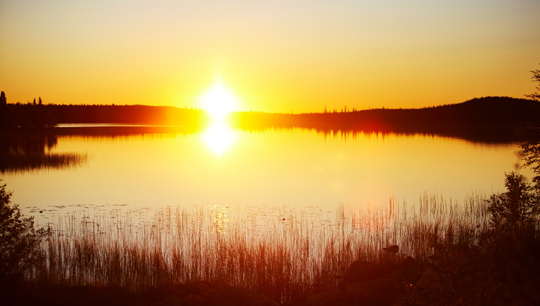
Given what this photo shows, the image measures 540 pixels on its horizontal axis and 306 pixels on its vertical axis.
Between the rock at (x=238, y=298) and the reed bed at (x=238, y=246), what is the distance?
150 cm

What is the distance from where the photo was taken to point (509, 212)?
463 inches

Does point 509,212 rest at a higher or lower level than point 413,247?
higher

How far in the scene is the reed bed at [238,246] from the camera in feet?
32.7

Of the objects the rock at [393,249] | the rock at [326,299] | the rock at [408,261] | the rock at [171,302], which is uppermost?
the rock at [171,302]

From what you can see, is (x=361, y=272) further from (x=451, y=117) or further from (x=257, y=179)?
(x=451, y=117)

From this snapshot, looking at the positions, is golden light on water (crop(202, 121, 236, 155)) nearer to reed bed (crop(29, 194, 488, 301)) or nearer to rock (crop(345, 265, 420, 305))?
reed bed (crop(29, 194, 488, 301))

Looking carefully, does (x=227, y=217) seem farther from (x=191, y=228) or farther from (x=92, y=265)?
(x=92, y=265)

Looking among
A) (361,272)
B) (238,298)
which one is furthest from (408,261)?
(238,298)

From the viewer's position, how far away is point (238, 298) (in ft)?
24.7

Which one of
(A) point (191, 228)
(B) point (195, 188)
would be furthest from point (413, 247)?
(B) point (195, 188)

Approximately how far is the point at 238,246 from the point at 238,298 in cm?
439

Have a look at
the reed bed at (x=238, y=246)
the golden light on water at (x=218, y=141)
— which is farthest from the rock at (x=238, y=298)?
the golden light on water at (x=218, y=141)

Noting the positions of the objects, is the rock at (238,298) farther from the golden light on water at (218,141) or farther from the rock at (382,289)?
the golden light on water at (218,141)

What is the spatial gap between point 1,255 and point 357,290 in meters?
6.55
